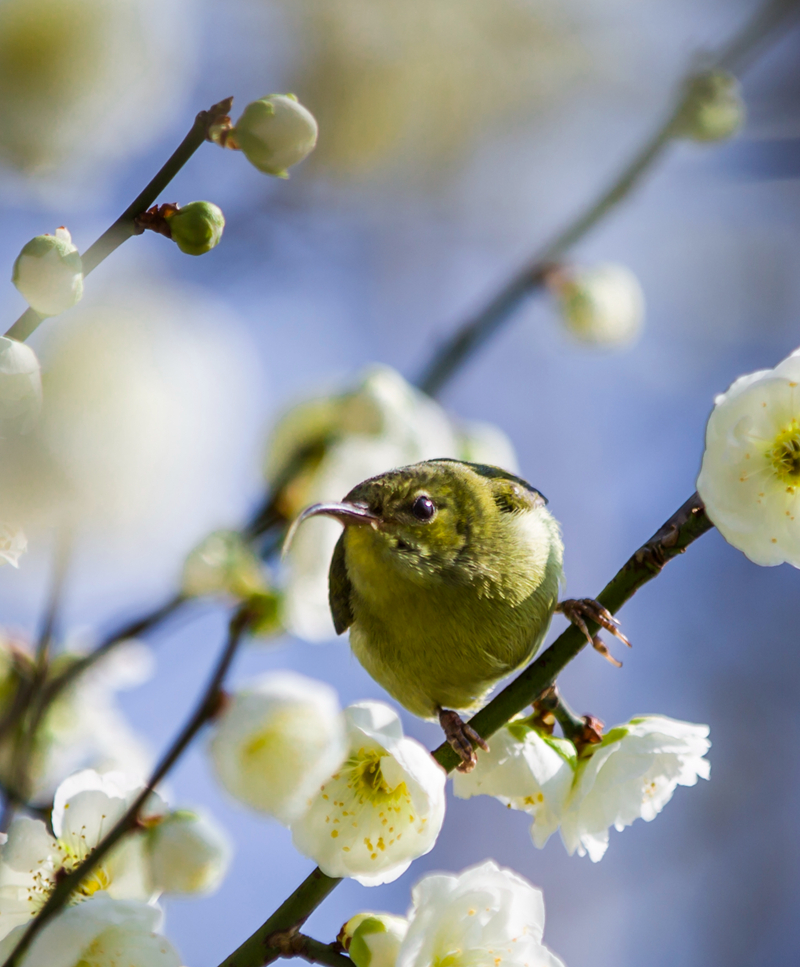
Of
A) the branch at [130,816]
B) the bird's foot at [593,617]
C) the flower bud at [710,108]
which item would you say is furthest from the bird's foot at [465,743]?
the flower bud at [710,108]

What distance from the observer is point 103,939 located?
1.32 m

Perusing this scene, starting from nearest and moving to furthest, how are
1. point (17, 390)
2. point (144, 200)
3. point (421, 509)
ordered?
point (17, 390) → point (144, 200) → point (421, 509)

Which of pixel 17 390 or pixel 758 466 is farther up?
pixel 758 466

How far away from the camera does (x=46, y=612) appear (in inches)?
52.7

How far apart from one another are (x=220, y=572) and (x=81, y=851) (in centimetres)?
46

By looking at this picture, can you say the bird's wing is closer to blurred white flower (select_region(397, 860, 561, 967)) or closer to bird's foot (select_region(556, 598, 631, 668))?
bird's foot (select_region(556, 598, 631, 668))

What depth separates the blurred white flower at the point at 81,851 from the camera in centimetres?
146

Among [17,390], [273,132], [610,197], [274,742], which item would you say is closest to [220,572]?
[274,742]

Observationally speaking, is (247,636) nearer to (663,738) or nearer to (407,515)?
(663,738)

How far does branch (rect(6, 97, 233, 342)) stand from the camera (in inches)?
49.7

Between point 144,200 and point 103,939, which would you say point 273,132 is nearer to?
point 144,200

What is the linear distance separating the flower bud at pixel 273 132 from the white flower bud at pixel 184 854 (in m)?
0.90

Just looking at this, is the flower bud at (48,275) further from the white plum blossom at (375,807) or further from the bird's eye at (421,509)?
the bird's eye at (421,509)

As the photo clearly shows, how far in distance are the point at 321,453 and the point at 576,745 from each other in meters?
0.90
